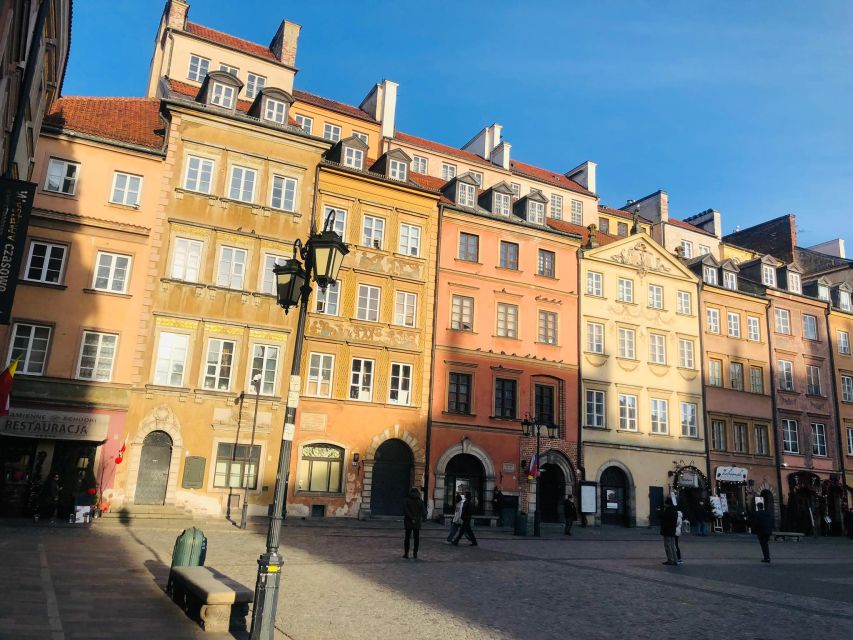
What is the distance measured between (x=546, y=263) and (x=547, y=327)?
346 cm

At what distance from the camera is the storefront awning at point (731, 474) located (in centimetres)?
3638

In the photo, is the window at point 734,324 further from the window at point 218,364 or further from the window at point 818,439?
the window at point 218,364

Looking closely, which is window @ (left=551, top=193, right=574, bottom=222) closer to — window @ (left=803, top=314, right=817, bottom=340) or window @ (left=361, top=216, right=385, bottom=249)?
window @ (left=361, top=216, right=385, bottom=249)

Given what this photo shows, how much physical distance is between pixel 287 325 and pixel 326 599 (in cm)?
1763

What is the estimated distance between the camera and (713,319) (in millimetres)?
39062

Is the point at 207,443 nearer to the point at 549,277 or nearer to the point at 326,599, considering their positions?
the point at 326,599

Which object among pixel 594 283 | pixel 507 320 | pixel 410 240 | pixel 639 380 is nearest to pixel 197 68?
pixel 410 240

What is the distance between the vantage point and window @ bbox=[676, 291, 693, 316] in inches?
1500

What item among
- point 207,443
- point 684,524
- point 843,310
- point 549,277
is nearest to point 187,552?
point 207,443

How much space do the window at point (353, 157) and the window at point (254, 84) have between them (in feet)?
19.5

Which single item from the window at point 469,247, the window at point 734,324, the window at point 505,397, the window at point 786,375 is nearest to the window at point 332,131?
the window at point 469,247

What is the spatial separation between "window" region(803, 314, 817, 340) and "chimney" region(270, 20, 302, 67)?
3459 centimetres

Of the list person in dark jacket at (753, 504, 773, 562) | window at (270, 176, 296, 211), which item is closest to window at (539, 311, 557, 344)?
window at (270, 176, 296, 211)

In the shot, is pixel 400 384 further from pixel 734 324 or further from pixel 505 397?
pixel 734 324
